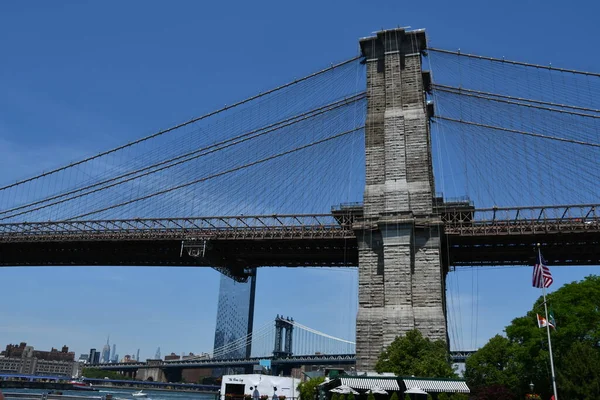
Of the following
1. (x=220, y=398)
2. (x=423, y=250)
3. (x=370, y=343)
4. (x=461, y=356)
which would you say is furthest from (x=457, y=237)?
(x=461, y=356)

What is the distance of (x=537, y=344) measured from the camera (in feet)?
132

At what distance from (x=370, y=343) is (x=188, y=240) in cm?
2270

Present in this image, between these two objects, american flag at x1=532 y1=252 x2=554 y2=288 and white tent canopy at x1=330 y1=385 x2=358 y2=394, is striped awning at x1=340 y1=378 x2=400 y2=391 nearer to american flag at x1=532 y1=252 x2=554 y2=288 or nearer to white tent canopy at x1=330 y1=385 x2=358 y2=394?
white tent canopy at x1=330 y1=385 x2=358 y2=394

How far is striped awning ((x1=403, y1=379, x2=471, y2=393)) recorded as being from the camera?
30.0 m

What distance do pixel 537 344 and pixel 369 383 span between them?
53.1 feet

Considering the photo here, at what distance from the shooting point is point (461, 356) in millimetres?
103688

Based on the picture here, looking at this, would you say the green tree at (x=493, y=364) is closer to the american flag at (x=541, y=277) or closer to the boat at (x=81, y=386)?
the american flag at (x=541, y=277)

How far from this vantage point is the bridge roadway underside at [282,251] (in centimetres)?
4944

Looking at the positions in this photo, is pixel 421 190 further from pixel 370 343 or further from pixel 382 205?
pixel 370 343

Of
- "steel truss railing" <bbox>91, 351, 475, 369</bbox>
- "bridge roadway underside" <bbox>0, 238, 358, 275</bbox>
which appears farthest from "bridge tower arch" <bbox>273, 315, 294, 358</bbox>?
"bridge roadway underside" <bbox>0, 238, 358, 275</bbox>

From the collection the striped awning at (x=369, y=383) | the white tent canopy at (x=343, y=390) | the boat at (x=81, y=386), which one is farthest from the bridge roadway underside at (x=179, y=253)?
the boat at (x=81, y=386)

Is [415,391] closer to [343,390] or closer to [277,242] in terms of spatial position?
[343,390]

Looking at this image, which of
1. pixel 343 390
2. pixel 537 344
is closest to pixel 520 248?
pixel 537 344

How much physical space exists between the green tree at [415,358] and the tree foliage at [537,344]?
2.74 m
